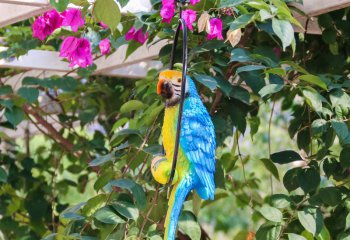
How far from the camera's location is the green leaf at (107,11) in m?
1.25

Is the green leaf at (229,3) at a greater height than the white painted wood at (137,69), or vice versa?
the green leaf at (229,3)

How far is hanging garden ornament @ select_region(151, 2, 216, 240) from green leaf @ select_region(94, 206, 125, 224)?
342 millimetres

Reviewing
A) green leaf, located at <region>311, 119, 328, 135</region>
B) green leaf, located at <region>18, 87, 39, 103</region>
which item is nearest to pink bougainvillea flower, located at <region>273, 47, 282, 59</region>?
green leaf, located at <region>311, 119, 328, 135</region>

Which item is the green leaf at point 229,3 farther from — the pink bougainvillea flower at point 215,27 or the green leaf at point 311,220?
the green leaf at point 311,220

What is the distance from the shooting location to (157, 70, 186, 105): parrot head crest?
973 mm

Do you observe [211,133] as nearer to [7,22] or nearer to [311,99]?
[311,99]

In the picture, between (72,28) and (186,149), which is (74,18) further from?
(186,149)

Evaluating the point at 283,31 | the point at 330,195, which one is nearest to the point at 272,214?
the point at 330,195

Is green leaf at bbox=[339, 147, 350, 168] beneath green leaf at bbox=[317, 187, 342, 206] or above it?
above

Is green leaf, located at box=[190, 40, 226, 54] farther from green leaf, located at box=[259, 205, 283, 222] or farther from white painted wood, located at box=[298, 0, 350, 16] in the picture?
green leaf, located at box=[259, 205, 283, 222]

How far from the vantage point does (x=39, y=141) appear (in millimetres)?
5016

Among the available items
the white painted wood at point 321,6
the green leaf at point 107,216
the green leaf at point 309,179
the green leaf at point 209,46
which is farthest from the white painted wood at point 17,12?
the green leaf at point 309,179

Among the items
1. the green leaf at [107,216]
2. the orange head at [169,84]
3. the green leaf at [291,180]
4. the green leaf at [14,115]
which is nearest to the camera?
the orange head at [169,84]

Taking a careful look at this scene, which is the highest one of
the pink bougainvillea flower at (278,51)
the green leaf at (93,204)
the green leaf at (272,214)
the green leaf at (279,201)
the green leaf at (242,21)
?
the green leaf at (242,21)
